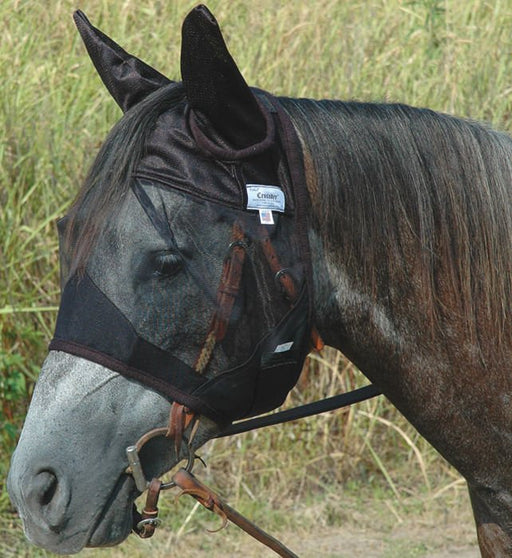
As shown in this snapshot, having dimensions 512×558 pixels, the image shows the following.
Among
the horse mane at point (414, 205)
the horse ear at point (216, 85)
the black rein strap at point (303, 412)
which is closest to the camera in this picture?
the horse ear at point (216, 85)

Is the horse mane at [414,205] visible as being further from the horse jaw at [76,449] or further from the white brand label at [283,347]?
the horse jaw at [76,449]

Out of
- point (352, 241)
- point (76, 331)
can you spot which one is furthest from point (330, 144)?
point (76, 331)

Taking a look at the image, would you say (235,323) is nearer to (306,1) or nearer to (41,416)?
(41,416)

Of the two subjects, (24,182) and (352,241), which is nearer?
(352,241)

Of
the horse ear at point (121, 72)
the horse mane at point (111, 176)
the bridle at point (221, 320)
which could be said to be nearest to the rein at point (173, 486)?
the bridle at point (221, 320)

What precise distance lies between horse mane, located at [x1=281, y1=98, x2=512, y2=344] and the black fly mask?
0.10 metres

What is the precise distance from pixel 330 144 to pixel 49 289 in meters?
2.76

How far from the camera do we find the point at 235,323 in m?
1.86

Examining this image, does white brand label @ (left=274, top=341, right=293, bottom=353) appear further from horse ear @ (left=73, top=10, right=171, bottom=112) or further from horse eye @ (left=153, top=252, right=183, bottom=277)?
horse ear @ (left=73, top=10, right=171, bottom=112)

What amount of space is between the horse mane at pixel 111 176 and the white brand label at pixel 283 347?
0.42m

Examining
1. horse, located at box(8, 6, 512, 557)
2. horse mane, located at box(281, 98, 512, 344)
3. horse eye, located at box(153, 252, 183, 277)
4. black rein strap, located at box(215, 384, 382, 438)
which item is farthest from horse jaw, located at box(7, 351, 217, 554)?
horse mane, located at box(281, 98, 512, 344)

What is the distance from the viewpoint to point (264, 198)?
1874 mm

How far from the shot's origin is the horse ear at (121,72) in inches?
81.3

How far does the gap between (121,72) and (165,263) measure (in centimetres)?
52
